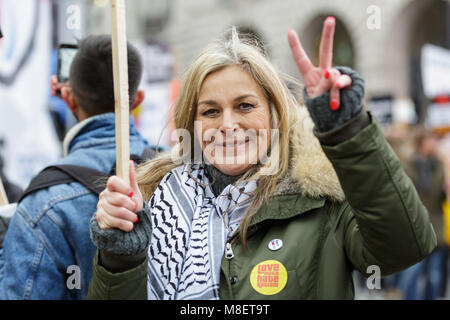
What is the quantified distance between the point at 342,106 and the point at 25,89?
3.82 meters

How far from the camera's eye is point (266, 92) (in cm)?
196

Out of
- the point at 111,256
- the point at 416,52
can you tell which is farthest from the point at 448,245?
the point at 416,52

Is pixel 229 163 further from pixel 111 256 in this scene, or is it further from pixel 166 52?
pixel 166 52

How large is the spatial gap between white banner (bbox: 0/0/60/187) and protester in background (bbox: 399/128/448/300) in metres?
4.01

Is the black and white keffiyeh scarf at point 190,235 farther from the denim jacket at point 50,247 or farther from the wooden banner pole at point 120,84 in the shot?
the denim jacket at point 50,247

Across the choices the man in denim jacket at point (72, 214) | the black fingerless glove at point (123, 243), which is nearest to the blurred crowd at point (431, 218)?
the man in denim jacket at point (72, 214)

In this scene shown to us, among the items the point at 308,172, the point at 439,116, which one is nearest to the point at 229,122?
the point at 308,172

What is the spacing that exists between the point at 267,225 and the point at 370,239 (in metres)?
0.33

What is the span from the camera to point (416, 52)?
15.2 metres

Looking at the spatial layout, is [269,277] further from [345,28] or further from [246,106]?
[345,28]

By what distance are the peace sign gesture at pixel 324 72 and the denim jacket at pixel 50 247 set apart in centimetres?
110

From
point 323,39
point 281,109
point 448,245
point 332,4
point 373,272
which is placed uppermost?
point 332,4

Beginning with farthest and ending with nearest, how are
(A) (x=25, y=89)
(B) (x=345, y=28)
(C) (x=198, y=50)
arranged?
(B) (x=345, y=28) → (A) (x=25, y=89) → (C) (x=198, y=50)

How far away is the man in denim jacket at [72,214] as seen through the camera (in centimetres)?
214
